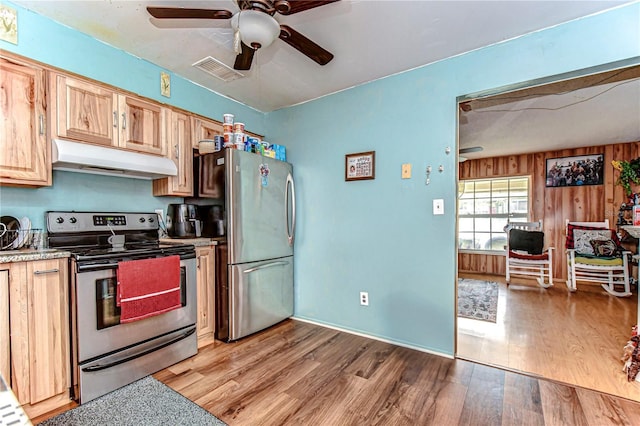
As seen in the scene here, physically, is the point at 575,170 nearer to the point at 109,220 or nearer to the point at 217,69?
the point at 217,69

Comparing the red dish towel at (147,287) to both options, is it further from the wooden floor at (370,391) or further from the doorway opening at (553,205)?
the doorway opening at (553,205)

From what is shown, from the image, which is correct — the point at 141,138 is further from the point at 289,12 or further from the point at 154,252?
the point at 289,12

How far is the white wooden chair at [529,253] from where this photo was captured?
454cm

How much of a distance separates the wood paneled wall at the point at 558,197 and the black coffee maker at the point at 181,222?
5.11 m

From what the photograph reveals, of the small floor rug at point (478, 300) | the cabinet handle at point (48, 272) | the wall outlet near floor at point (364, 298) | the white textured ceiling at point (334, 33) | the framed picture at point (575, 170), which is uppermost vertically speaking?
the white textured ceiling at point (334, 33)

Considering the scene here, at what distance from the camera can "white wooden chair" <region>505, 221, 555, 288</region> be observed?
454cm

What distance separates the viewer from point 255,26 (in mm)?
1452

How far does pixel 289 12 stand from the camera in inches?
56.1

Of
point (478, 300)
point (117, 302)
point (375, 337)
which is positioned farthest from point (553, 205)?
point (117, 302)

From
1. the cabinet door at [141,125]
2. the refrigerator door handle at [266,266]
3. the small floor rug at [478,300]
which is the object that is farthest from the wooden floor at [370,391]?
the cabinet door at [141,125]

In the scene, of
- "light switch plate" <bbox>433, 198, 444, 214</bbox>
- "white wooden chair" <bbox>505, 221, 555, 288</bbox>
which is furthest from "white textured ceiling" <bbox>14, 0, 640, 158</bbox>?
"white wooden chair" <bbox>505, 221, 555, 288</bbox>

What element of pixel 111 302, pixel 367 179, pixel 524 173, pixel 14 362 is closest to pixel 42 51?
pixel 111 302

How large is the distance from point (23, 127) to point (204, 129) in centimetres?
127

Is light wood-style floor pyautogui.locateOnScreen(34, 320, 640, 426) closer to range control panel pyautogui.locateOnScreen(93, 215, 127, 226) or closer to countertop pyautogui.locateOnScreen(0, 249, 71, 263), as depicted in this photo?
countertop pyautogui.locateOnScreen(0, 249, 71, 263)
